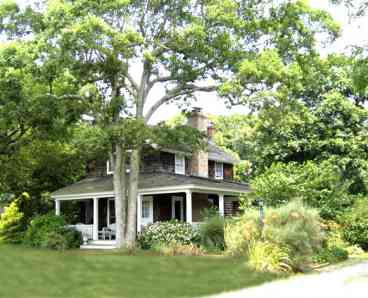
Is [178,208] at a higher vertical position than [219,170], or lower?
lower

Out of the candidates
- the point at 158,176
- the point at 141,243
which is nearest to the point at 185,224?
the point at 141,243

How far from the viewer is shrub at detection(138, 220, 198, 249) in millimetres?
23875

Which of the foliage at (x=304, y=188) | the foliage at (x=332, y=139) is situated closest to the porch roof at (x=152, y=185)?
the foliage at (x=304, y=188)

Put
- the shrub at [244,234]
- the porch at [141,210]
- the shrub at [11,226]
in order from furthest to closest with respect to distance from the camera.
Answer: the shrub at [11,226] < the porch at [141,210] < the shrub at [244,234]

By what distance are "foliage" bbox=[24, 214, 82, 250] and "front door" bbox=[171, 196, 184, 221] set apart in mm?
5615

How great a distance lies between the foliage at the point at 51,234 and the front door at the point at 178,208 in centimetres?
561

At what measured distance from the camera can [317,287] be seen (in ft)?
43.3

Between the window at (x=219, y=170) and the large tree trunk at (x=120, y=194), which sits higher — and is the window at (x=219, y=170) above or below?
above

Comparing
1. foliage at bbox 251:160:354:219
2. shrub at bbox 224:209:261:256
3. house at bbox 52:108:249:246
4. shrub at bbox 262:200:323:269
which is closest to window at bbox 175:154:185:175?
house at bbox 52:108:249:246

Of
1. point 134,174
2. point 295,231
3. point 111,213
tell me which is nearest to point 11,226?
point 111,213

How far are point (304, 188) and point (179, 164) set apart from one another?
10411 millimetres

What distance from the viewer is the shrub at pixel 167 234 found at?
2388cm

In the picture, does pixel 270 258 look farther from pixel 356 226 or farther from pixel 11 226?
pixel 11 226

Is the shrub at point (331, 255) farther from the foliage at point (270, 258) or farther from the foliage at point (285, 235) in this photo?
the foliage at point (270, 258)
